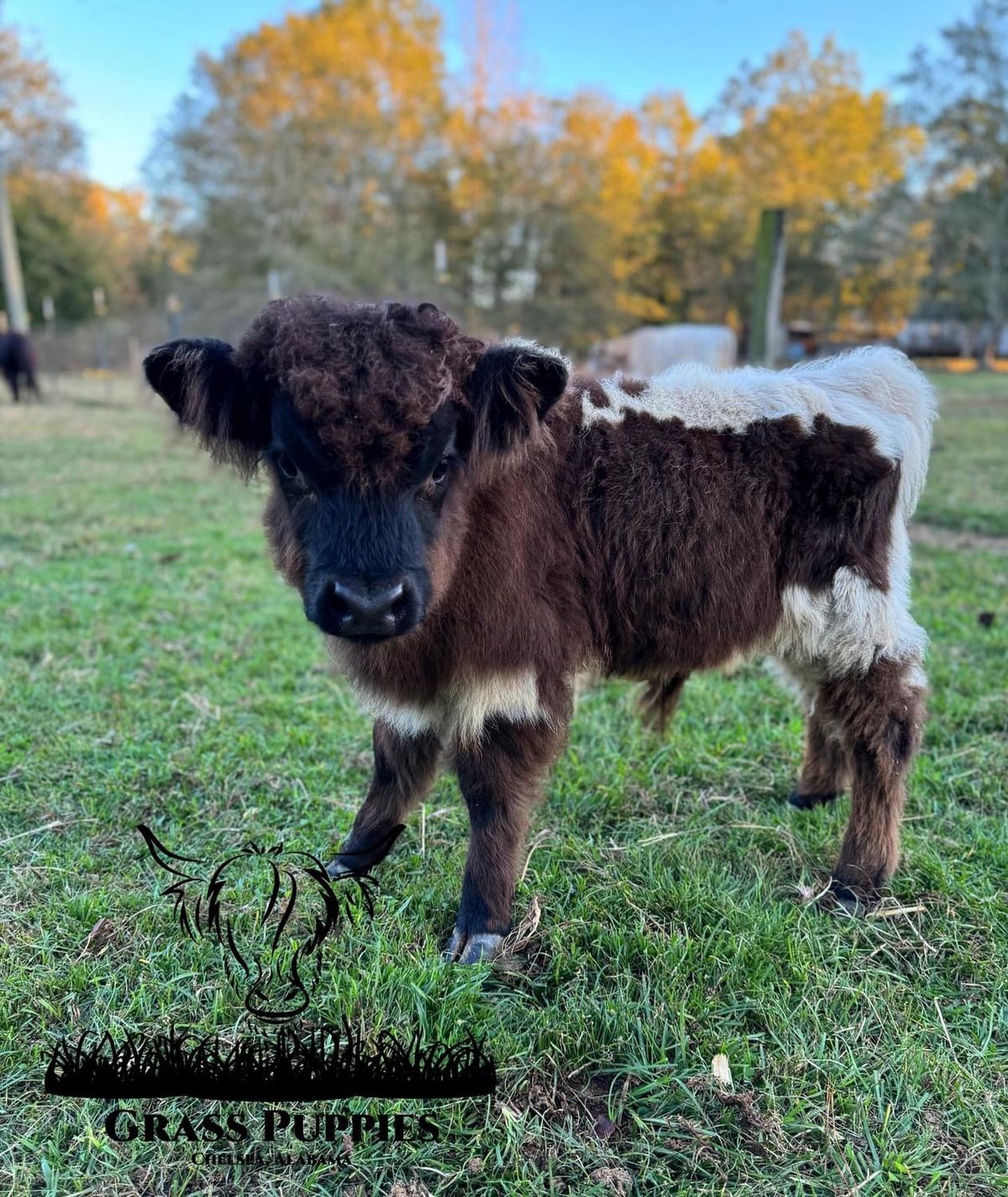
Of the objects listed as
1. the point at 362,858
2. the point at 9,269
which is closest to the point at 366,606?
the point at 362,858

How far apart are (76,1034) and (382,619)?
1458mm

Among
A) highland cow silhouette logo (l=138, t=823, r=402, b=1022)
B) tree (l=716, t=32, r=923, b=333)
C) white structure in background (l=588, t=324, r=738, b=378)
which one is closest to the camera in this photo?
highland cow silhouette logo (l=138, t=823, r=402, b=1022)

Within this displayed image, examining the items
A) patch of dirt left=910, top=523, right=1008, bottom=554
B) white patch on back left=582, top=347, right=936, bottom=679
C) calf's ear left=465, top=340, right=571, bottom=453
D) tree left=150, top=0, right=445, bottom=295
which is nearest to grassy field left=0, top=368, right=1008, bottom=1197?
white patch on back left=582, top=347, right=936, bottom=679

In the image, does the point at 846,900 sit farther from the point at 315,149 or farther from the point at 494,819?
the point at 315,149

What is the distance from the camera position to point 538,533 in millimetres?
2639

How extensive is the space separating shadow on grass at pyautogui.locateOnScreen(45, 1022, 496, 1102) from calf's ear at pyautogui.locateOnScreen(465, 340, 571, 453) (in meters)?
1.73

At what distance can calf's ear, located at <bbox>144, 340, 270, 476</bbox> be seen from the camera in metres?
2.36

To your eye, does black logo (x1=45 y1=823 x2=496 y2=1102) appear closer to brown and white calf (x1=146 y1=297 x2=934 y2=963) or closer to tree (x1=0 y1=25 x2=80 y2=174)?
brown and white calf (x1=146 y1=297 x2=934 y2=963)

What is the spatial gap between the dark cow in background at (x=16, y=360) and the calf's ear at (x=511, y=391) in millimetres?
23093

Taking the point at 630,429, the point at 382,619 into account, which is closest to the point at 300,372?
the point at 382,619

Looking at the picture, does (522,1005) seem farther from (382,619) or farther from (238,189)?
(238,189)

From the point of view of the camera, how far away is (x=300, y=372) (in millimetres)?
2139

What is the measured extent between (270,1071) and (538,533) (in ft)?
5.71

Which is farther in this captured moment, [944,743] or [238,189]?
[238,189]
